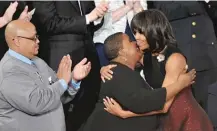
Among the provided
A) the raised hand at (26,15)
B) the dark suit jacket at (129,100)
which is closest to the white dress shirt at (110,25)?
the raised hand at (26,15)

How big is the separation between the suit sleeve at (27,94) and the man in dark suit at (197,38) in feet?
4.76

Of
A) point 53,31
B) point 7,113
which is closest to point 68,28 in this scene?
point 53,31

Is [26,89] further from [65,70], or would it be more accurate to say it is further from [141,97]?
[141,97]

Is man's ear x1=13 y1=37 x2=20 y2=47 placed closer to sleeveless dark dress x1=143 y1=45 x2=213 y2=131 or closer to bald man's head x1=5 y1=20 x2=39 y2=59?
bald man's head x1=5 y1=20 x2=39 y2=59

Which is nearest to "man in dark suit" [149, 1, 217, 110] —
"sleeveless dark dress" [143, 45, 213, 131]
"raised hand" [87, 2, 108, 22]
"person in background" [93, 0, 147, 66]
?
"person in background" [93, 0, 147, 66]

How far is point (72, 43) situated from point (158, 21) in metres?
0.85

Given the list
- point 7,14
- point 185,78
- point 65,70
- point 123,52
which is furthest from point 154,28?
point 7,14

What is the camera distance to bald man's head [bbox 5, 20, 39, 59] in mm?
3051

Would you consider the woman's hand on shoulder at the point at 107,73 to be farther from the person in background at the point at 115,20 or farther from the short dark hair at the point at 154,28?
the person in background at the point at 115,20

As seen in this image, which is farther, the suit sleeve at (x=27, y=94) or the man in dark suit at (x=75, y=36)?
the man in dark suit at (x=75, y=36)

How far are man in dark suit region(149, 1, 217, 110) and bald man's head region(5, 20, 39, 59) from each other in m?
1.47

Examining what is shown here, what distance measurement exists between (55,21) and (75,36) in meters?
0.19

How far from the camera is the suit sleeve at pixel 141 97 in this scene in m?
3.02

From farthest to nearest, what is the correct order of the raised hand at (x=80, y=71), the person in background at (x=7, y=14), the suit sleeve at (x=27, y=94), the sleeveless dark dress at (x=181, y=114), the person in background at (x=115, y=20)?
the person in background at (x=115, y=20) < the person in background at (x=7, y=14) < the raised hand at (x=80, y=71) < the sleeveless dark dress at (x=181, y=114) < the suit sleeve at (x=27, y=94)
